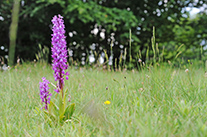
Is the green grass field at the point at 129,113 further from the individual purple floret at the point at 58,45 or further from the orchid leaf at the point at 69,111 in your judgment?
the individual purple floret at the point at 58,45

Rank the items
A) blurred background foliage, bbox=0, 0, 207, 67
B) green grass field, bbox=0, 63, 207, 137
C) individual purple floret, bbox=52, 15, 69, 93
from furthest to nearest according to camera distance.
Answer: blurred background foliage, bbox=0, 0, 207, 67, individual purple floret, bbox=52, 15, 69, 93, green grass field, bbox=0, 63, 207, 137

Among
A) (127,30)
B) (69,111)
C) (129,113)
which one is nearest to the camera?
(129,113)

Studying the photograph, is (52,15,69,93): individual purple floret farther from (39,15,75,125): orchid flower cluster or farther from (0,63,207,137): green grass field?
(0,63,207,137): green grass field

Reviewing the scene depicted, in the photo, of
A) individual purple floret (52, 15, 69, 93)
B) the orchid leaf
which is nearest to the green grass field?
the orchid leaf

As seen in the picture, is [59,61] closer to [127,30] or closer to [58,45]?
[58,45]

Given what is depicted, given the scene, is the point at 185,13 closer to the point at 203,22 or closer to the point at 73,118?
the point at 203,22

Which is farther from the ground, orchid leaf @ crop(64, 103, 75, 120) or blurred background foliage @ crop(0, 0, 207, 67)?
blurred background foliage @ crop(0, 0, 207, 67)

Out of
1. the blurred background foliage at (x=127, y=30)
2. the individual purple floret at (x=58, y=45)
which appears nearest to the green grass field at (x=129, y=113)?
the individual purple floret at (x=58, y=45)

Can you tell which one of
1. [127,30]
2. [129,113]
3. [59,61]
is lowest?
[129,113]

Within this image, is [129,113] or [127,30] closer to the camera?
[129,113]

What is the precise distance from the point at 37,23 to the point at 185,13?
600 cm

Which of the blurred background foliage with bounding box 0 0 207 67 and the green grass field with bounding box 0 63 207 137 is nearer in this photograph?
the green grass field with bounding box 0 63 207 137

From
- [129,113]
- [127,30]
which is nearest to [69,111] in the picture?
[129,113]

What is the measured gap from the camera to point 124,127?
2.15 metres
